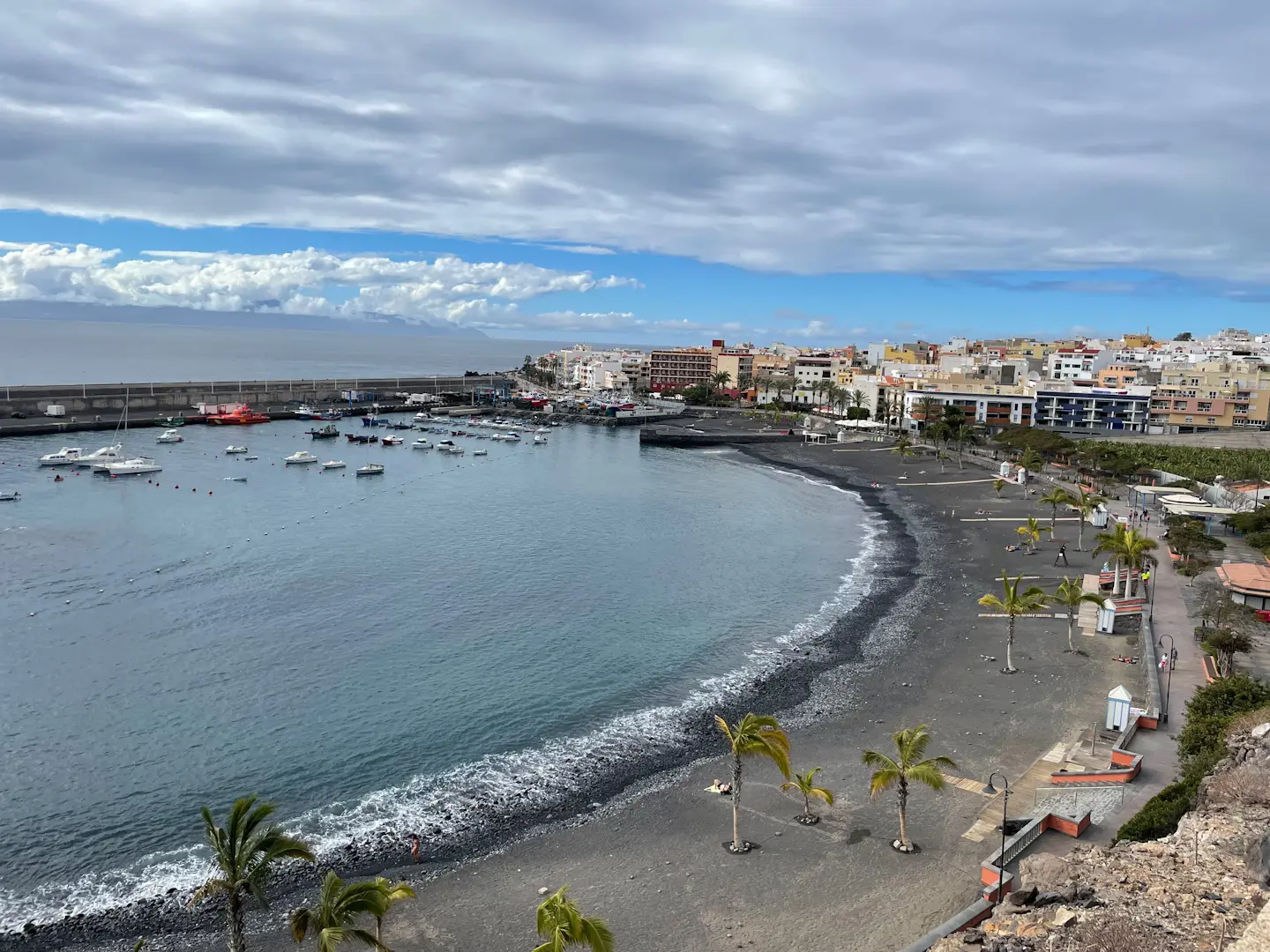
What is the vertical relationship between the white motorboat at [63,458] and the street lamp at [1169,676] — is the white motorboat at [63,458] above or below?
below

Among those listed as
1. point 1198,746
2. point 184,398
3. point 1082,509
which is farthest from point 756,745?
point 184,398

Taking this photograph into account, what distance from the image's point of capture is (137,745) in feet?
87.0

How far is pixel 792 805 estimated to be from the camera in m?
23.2

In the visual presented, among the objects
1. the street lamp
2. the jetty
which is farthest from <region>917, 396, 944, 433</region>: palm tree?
the street lamp

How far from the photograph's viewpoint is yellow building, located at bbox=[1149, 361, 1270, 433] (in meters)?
106

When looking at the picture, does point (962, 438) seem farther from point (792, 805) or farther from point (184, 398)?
point (184, 398)

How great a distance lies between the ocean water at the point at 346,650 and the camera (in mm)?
23406

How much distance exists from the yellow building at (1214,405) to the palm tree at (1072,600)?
82.1m

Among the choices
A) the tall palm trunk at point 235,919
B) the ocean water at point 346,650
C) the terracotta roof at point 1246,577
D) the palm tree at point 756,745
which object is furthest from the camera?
the terracotta roof at point 1246,577

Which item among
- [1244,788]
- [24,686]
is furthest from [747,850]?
[24,686]

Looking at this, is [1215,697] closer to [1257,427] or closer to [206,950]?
[206,950]

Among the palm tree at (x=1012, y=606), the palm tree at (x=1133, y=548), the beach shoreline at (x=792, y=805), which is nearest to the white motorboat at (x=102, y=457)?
the beach shoreline at (x=792, y=805)

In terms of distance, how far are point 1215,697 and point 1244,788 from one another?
6.54 metres

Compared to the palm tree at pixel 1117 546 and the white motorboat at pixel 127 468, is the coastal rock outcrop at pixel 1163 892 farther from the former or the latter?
the white motorboat at pixel 127 468
